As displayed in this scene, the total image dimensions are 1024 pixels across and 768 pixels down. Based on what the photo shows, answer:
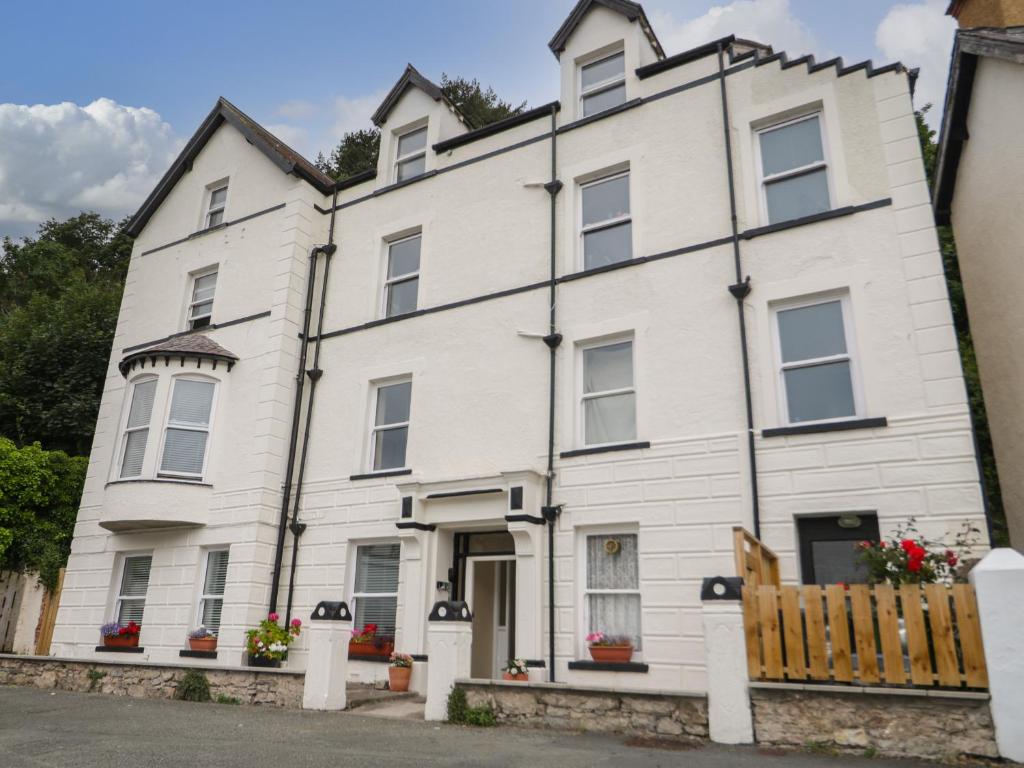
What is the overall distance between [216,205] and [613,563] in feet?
41.4

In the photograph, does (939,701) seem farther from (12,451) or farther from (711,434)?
(12,451)

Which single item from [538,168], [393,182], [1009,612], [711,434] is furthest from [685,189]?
[1009,612]

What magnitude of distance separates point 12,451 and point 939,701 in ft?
58.5

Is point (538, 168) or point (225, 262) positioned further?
point (225, 262)

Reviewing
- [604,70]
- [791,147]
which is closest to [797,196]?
[791,147]

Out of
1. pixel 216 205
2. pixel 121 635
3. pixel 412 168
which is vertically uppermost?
pixel 216 205

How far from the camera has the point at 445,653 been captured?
30.6ft

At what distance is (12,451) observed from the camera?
1677cm

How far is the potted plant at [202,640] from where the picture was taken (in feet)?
42.5

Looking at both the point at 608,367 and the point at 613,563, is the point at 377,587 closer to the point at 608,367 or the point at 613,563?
Result: the point at 613,563

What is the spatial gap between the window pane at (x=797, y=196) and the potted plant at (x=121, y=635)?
13.0m

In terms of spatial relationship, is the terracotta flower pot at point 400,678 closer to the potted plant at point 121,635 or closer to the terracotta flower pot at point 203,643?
the terracotta flower pot at point 203,643

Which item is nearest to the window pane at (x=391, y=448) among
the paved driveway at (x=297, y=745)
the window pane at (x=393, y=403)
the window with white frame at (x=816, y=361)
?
the window pane at (x=393, y=403)

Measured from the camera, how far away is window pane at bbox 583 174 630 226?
12961 mm
